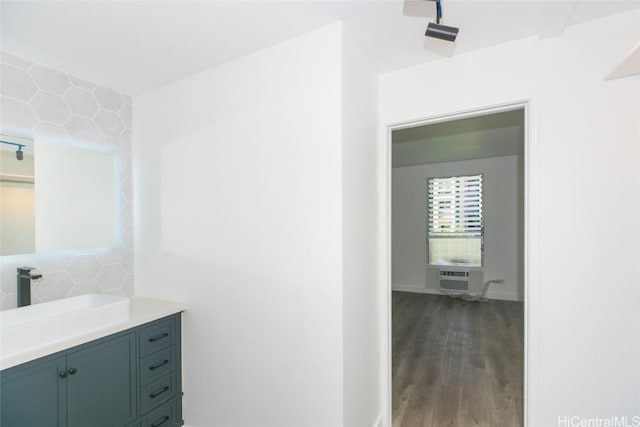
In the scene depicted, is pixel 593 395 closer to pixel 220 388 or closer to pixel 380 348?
pixel 380 348

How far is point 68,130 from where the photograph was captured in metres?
2.09

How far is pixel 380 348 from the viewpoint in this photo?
2137 mm

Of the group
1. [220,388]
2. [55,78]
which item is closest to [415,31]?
[55,78]

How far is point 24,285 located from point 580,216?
3.12 meters

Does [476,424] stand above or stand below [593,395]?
below

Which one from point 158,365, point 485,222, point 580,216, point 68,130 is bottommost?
point 158,365

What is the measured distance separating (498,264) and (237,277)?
17.1ft

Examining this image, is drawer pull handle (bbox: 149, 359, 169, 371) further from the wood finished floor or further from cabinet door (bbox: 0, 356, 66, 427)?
the wood finished floor

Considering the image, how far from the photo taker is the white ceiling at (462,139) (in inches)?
136

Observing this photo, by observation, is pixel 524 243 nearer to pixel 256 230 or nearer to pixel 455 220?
pixel 256 230

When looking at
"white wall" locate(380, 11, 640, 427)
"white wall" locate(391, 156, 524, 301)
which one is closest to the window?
"white wall" locate(391, 156, 524, 301)

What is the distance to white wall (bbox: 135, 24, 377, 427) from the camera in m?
1.61

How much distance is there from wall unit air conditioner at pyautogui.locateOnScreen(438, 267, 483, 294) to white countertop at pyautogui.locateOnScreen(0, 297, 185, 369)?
493 centimetres

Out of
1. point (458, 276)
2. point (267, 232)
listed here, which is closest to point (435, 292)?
point (458, 276)
